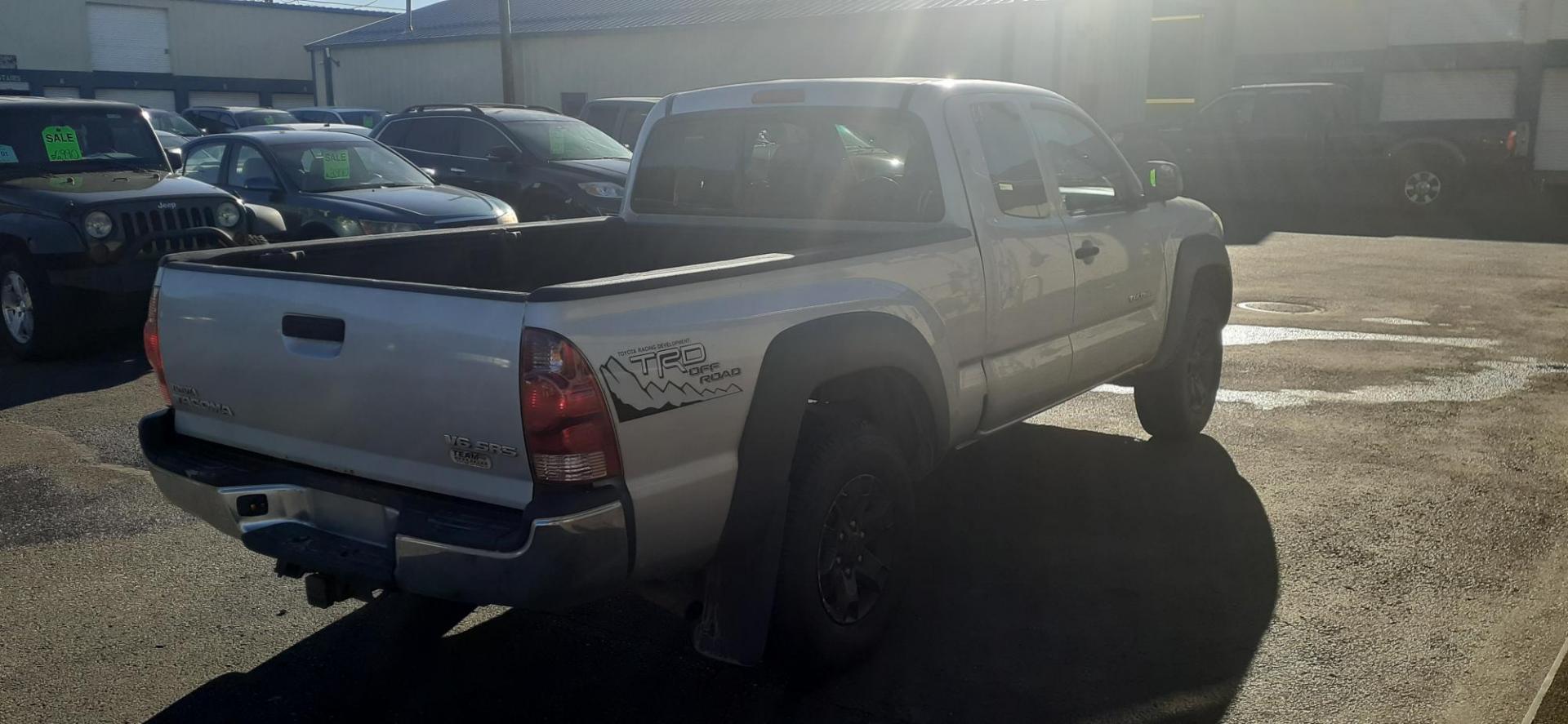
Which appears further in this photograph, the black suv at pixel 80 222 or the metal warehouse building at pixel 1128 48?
the metal warehouse building at pixel 1128 48

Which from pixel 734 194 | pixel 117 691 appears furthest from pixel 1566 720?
pixel 117 691

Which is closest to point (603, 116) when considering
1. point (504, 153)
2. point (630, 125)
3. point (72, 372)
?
point (630, 125)

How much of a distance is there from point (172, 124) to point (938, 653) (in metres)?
25.0

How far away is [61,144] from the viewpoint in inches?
388

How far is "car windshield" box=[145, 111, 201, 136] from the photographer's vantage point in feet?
81.7

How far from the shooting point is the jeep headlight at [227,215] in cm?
953

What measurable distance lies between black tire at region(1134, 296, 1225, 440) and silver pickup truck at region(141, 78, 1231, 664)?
3.29 ft

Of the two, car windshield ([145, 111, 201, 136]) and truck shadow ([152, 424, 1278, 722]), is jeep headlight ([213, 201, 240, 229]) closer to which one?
truck shadow ([152, 424, 1278, 722])

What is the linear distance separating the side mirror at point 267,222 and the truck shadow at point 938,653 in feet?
20.3

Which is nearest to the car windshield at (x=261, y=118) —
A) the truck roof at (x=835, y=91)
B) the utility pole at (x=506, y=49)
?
the utility pole at (x=506, y=49)

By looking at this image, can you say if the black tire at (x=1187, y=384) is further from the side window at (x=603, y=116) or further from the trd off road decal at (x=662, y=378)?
the side window at (x=603, y=116)

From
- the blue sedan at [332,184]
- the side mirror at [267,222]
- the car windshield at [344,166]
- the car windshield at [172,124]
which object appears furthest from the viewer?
the car windshield at [172,124]

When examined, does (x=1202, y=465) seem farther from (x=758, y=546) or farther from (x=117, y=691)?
(x=117, y=691)

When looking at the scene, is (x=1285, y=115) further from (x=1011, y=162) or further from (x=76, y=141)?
(x=76, y=141)
